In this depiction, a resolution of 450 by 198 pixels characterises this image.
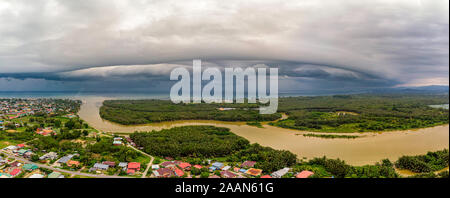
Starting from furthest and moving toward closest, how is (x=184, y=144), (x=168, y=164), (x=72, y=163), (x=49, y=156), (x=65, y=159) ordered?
(x=184, y=144) → (x=49, y=156) → (x=65, y=159) → (x=168, y=164) → (x=72, y=163)

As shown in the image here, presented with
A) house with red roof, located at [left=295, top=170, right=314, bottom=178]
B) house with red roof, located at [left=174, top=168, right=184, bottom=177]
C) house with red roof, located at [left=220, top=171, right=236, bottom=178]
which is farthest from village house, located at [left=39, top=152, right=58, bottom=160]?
house with red roof, located at [left=295, top=170, right=314, bottom=178]

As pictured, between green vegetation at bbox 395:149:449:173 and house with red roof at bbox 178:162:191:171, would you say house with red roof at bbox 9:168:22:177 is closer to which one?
house with red roof at bbox 178:162:191:171

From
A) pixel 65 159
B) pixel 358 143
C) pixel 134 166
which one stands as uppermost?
pixel 65 159

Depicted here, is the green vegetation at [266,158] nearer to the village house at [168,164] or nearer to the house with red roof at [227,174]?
the house with red roof at [227,174]

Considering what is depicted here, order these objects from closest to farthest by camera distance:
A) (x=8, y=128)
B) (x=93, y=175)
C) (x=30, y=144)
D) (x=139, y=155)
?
1. (x=93, y=175)
2. (x=139, y=155)
3. (x=30, y=144)
4. (x=8, y=128)

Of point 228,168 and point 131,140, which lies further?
point 131,140

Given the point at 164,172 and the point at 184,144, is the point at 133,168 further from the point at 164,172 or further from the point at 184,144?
the point at 184,144

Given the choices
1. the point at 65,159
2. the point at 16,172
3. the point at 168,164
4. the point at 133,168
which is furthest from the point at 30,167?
the point at 168,164

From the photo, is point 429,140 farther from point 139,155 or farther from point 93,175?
point 93,175

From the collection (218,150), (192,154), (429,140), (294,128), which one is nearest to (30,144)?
(192,154)
